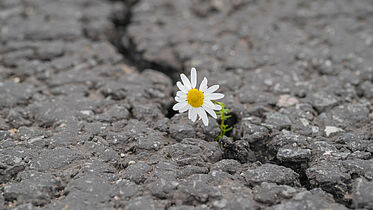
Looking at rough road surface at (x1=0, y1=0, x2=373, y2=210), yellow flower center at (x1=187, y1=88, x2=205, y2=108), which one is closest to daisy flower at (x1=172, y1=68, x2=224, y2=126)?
yellow flower center at (x1=187, y1=88, x2=205, y2=108)

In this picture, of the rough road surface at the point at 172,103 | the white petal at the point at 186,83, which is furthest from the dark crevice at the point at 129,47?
the white petal at the point at 186,83

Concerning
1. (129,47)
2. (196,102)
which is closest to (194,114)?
(196,102)

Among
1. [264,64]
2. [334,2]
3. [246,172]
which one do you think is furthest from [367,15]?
[246,172]

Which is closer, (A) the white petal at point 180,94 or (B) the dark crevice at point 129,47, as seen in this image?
(A) the white petal at point 180,94

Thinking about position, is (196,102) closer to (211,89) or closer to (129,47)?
(211,89)

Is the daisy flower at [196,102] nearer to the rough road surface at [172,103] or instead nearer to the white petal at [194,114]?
the white petal at [194,114]

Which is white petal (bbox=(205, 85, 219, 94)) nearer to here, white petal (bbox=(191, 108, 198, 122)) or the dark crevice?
white petal (bbox=(191, 108, 198, 122))

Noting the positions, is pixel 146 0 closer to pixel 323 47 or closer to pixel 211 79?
pixel 211 79
